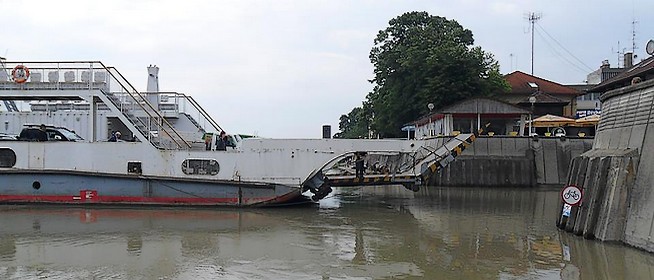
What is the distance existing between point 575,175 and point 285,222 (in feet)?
25.1

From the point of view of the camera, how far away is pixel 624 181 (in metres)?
13.2

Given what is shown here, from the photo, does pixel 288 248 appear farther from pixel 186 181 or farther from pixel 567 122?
pixel 567 122

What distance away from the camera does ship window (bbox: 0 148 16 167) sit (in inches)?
800

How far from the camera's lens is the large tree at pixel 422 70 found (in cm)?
4044

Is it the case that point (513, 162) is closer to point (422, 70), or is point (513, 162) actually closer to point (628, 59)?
point (422, 70)

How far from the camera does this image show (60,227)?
51.4 feet

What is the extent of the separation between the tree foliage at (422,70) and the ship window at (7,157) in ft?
85.8

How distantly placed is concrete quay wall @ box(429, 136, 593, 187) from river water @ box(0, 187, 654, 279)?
458 inches

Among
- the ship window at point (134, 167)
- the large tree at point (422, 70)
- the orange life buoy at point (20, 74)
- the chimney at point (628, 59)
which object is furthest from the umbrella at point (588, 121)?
the orange life buoy at point (20, 74)

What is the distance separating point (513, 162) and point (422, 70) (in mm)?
11508

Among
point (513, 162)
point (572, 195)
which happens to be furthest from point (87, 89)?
point (513, 162)

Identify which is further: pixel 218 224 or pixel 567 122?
pixel 567 122

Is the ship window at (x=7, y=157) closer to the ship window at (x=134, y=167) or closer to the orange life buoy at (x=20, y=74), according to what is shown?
the orange life buoy at (x=20, y=74)

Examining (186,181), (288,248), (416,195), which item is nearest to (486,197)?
(416,195)
